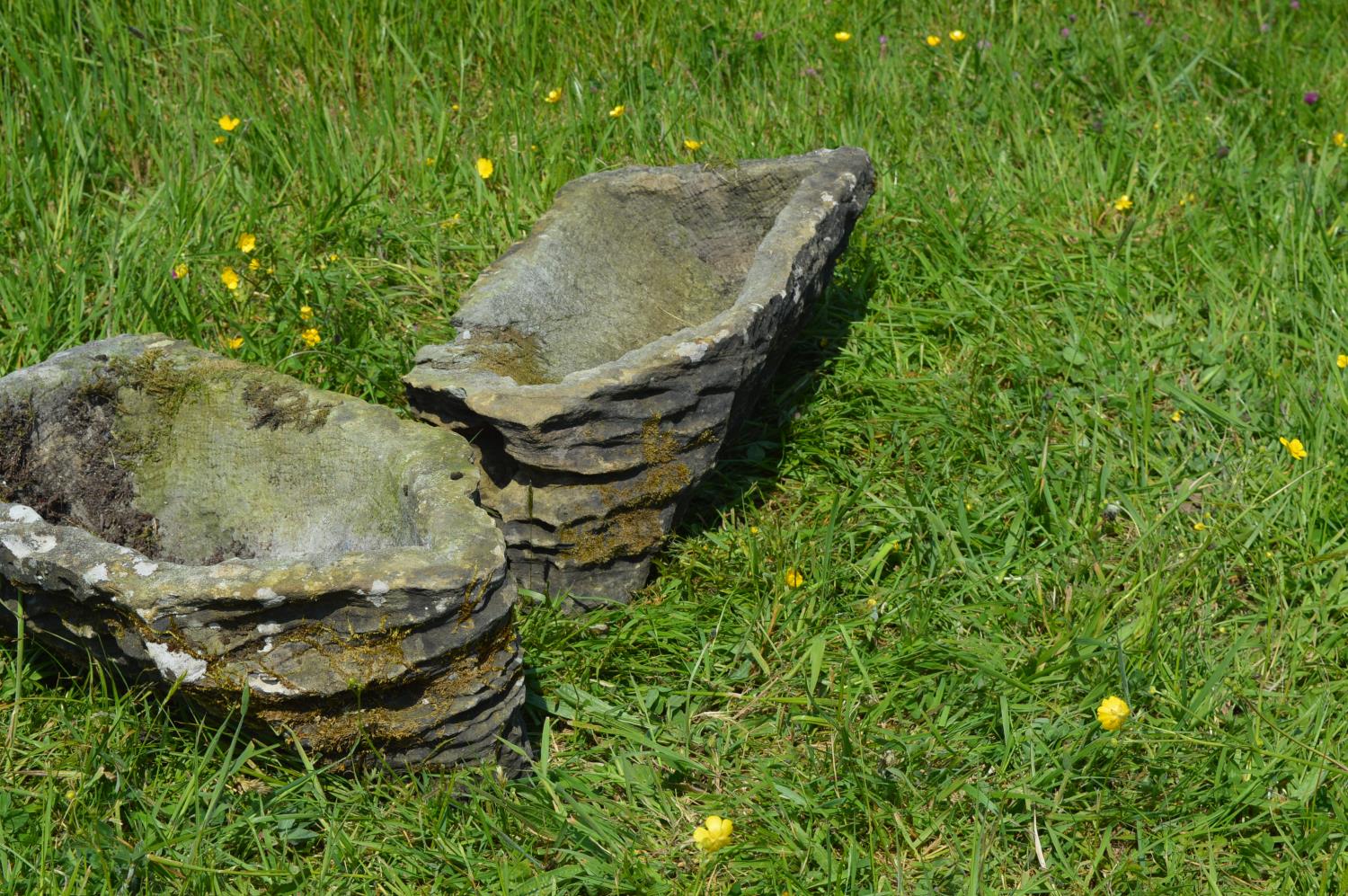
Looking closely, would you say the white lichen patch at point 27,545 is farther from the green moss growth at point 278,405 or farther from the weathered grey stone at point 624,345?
the weathered grey stone at point 624,345

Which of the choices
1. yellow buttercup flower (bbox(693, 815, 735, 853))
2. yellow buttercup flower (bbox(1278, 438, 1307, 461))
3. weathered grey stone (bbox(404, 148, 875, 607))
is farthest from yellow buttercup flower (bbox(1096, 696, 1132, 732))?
yellow buttercup flower (bbox(1278, 438, 1307, 461))

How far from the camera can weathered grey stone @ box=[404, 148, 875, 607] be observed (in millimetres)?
2684

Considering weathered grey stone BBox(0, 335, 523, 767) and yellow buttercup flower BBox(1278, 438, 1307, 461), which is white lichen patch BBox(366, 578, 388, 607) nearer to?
weathered grey stone BBox(0, 335, 523, 767)

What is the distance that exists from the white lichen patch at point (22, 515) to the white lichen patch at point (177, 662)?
35 cm

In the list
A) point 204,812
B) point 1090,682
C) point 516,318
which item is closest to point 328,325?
point 516,318

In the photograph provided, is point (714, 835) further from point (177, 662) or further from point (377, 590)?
point (177, 662)

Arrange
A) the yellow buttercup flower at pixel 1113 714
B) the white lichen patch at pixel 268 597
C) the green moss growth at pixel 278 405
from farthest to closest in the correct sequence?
the green moss growth at pixel 278 405 < the yellow buttercup flower at pixel 1113 714 < the white lichen patch at pixel 268 597

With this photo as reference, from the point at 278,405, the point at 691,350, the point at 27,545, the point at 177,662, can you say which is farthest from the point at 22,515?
the point at 691,350

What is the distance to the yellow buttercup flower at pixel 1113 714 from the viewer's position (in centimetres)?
236

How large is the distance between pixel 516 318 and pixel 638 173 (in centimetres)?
74

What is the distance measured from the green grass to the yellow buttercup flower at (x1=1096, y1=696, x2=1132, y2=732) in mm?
167

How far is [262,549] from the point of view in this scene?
9.52 feet

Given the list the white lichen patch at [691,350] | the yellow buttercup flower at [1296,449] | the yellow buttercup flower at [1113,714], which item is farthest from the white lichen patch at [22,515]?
the yellow buttercup flower at [1296,449]

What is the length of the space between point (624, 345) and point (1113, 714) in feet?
5.28
